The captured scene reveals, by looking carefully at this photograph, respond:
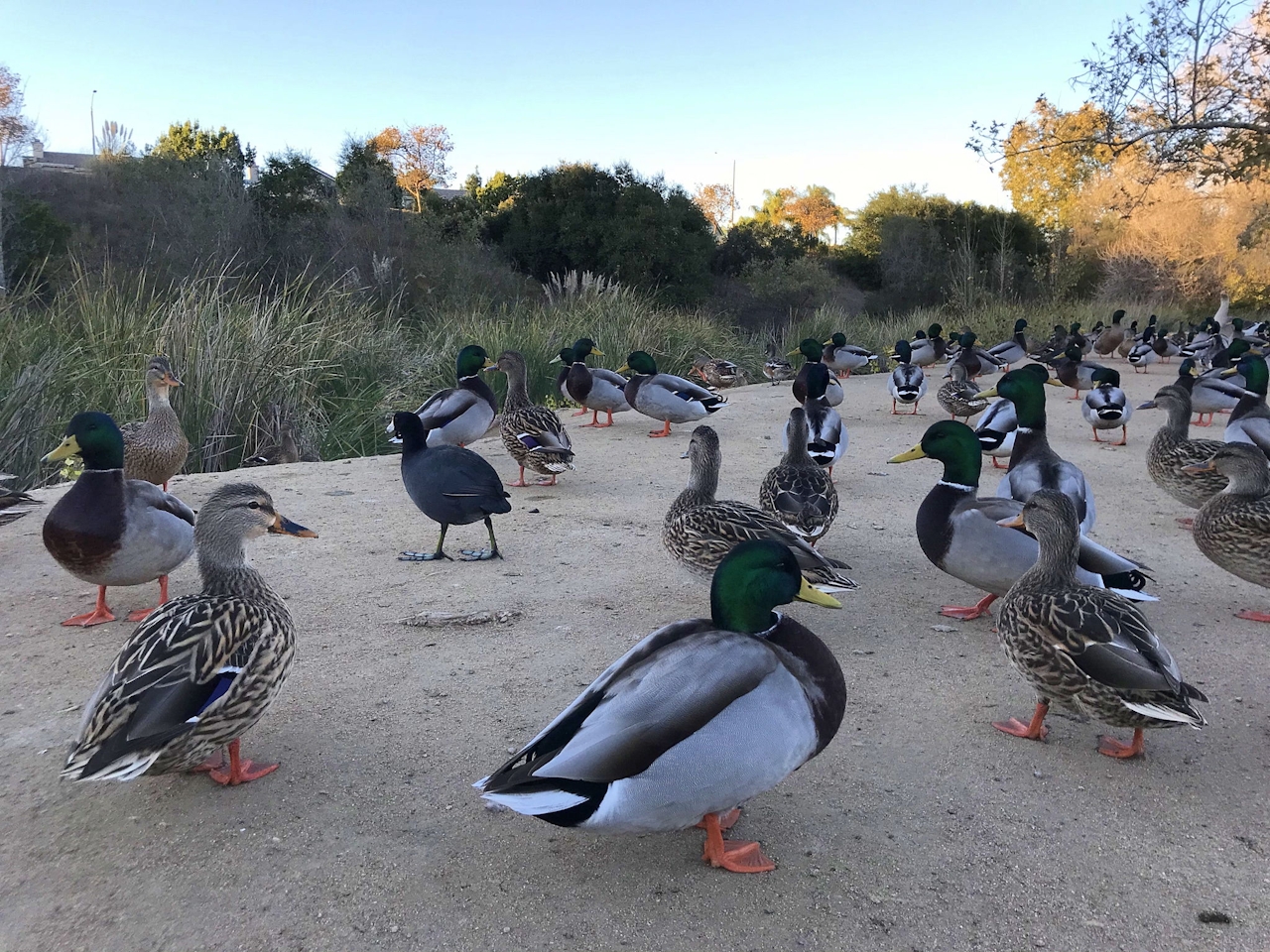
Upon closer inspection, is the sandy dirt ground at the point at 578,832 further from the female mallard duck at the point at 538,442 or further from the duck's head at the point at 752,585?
the female mallard duck at the point at 538,442

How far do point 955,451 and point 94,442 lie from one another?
404 cm

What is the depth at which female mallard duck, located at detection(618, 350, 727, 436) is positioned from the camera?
30.5 feet

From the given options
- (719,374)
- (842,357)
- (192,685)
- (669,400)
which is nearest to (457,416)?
(669,400)

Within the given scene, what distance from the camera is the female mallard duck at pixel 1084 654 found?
2553mm

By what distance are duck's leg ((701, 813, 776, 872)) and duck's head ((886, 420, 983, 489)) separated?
2524mm

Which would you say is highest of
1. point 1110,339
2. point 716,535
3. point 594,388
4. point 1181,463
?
point 1110,339

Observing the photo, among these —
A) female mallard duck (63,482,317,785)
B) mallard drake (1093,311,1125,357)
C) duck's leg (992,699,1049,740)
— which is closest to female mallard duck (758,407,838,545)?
duck's leg (992,699,1049,740)

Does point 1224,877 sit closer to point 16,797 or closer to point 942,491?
point 942,491

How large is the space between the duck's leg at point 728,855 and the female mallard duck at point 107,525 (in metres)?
2.76

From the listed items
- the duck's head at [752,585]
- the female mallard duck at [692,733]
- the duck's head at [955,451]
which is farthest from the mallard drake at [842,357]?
the female mallard duck at [692,733]

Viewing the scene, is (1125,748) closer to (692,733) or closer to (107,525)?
(692,733)

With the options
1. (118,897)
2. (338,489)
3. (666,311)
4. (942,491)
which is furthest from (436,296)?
(118,897)

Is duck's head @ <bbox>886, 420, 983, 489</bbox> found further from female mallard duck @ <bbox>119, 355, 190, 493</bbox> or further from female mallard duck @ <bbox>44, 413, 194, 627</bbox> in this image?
female mallard duck @ <bbox>119, 355, 190, 493</bbox>

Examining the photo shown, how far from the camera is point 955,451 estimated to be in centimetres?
435
